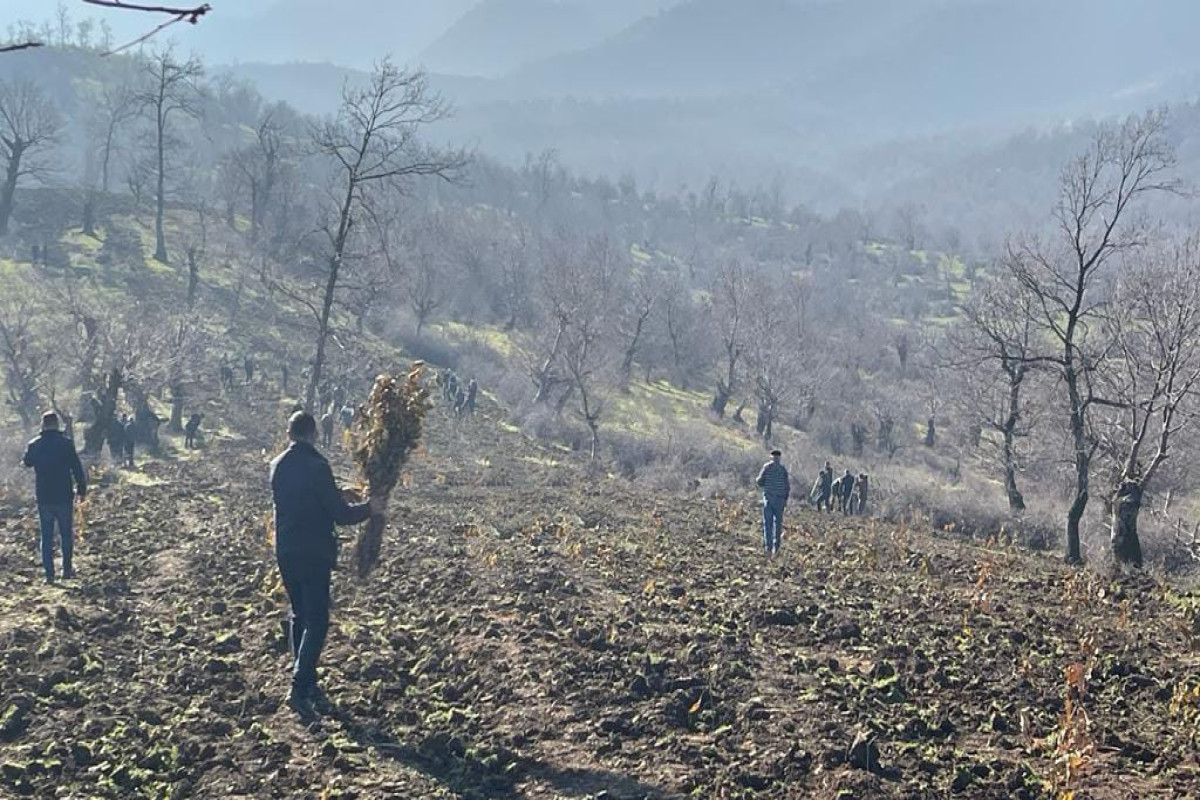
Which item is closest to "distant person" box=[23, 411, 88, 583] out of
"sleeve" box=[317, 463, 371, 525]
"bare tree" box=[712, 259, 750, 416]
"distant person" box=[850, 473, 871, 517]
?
"sleeve" box=[317, 463, 371, 525]

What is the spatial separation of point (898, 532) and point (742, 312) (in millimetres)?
41749

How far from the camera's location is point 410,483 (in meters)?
24.2

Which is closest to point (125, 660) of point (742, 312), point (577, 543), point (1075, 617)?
point (577, 543)

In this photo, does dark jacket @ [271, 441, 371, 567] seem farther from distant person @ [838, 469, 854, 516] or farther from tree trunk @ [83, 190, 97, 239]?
tree trunk @ [83, 190, 97, 239]

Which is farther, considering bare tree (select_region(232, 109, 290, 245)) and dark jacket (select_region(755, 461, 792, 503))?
bare tree (select_region(232, 109, 290, 245))

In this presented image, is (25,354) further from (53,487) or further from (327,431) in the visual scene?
(53,487)

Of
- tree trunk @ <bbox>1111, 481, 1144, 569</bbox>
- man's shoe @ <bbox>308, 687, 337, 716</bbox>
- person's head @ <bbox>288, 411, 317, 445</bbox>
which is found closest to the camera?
man's shoe @ <bbox>308, 687, 337, 716</bbox>

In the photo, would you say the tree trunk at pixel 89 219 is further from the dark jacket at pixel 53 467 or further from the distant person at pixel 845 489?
the dark jacket at pixel 53 467

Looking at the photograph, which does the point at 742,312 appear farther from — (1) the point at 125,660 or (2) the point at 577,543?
(1) the point at 125,660

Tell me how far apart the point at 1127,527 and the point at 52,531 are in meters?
16.4

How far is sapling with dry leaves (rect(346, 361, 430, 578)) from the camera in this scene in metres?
11.5

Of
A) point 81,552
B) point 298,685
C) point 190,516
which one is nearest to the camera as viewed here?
point 298,685

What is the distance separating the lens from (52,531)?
11.9 m

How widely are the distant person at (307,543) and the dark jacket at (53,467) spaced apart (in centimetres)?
516
